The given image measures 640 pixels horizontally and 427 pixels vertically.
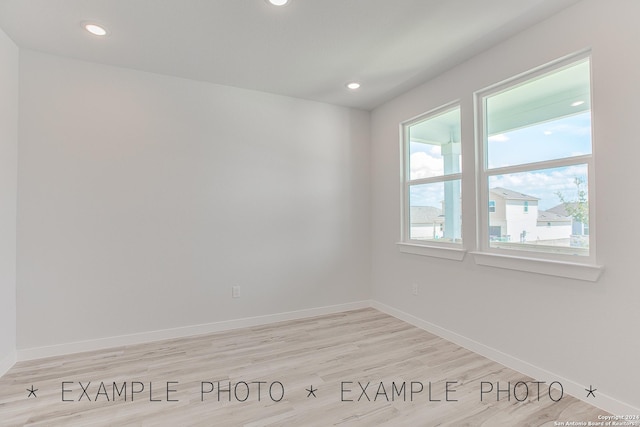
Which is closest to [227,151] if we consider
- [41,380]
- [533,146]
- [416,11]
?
[416,11]

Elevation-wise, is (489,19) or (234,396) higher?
(489,19)

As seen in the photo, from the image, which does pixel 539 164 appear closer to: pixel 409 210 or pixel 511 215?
pixel 511 215

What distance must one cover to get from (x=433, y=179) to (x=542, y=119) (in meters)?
1.15

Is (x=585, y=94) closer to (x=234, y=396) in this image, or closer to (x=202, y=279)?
(x=234, y=396)

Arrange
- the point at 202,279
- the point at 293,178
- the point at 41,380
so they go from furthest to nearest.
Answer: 1. the point at 293,178
2. the point at 202,279
3. the point at 41,380

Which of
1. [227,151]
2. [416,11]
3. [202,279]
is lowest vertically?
[202,279]

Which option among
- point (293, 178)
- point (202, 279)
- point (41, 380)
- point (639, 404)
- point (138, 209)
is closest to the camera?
point (639, 404)

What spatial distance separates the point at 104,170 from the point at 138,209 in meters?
0.46

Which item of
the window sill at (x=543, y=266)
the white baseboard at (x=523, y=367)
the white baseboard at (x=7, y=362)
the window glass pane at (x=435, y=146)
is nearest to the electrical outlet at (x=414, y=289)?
the white baseboard at (x=523, y=367)

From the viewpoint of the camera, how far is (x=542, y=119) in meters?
2.36

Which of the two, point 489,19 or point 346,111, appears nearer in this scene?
point 489,19

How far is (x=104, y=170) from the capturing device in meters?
2.83

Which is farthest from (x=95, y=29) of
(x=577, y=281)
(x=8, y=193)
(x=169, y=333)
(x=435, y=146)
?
(x=577, y=281)

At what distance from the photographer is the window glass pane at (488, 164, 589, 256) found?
2.11 metres
